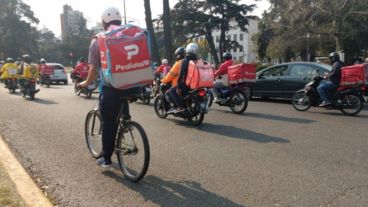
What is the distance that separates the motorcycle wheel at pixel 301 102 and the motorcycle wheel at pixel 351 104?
3.27 ft

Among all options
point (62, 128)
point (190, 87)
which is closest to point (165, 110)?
point (190, 87)

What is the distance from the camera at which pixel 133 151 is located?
539 cm

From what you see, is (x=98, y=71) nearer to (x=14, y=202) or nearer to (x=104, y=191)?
(x=104, y=191)

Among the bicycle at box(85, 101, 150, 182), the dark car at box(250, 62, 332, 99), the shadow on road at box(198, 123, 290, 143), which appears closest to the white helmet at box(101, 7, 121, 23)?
the bicycle at box(85, 101, 150, 182)

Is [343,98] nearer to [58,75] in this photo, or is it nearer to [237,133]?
[237,133]

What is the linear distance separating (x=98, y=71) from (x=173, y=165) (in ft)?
5.57

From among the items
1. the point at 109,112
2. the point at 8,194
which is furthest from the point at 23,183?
the point at 109,112

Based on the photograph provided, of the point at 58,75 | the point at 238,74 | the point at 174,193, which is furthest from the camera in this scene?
the point at 58,75

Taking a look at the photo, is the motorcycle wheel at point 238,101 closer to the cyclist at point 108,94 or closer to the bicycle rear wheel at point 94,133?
the bicycle rear wheel at point 94,133

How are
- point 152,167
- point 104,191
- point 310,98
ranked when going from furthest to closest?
1. point 310,98
2. point 152,167
3. point 104,191

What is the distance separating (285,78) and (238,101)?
10.2ft

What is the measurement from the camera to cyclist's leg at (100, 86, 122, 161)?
216 inches

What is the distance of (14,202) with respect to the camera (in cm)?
441

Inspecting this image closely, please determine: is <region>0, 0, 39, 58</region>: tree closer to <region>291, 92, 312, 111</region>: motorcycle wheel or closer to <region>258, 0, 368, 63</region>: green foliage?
→ <region>258, 0, 368, 63</region>: green foliage
